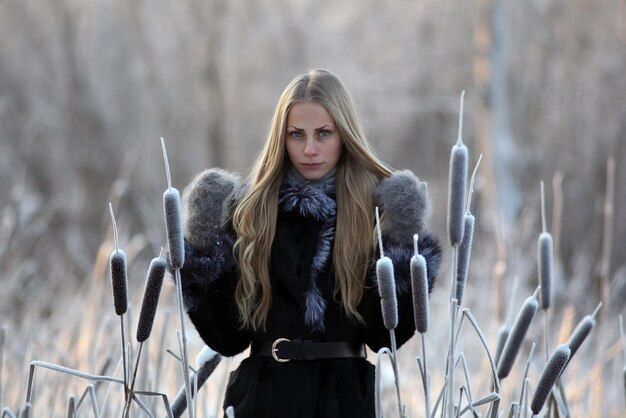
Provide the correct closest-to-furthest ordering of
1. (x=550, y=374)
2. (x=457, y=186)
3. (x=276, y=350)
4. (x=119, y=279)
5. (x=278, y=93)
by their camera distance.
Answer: (x=457, y=186) < (x=119, y=279) < (x=550, y=374) < (x=276, y=350) < (x=278, y=93)

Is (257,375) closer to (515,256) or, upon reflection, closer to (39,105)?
(515,256)

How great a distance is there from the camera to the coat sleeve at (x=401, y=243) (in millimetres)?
2139

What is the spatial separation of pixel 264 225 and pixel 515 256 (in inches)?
107

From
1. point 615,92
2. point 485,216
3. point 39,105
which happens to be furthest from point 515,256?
point 39,105

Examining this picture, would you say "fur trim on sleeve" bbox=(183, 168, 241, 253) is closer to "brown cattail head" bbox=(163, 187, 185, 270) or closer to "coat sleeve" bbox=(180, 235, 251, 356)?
"coat sleeve" bbox=(180, 235, 251, 356)

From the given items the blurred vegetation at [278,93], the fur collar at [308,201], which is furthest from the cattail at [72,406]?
the blurred vegetation at [278,93]

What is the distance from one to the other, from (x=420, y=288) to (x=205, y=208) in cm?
64

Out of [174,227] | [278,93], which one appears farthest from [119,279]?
[278,93]

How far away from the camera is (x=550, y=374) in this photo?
6.20ft

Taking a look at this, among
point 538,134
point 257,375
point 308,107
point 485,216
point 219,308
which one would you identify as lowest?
point 257,375

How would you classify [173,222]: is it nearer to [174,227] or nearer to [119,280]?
[174,227]

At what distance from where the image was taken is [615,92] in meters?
7.81

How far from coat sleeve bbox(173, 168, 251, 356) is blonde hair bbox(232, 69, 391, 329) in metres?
0.03

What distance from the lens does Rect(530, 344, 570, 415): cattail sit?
189cm
